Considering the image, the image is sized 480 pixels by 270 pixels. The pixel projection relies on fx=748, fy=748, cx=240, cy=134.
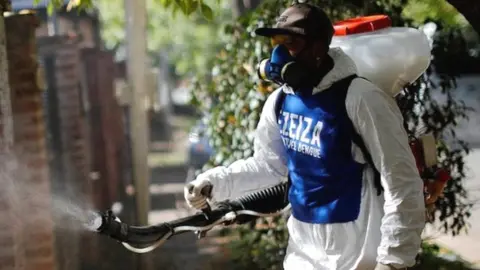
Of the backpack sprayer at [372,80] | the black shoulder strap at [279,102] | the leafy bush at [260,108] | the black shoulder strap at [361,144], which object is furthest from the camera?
the leafy bush at [260,108]

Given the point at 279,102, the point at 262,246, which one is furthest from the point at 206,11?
the point at 262,246

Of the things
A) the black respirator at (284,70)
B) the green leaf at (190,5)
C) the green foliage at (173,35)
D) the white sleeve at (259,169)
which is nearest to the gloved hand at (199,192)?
the white sleeve at (259,169)

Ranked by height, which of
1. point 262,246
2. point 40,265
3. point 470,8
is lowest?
point 262,246

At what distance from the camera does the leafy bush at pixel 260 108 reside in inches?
190

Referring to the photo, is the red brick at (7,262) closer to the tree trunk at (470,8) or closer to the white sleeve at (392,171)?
the white sleeve at (392,171)

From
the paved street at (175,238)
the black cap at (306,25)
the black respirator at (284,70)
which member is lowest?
the paved street at (175,238)

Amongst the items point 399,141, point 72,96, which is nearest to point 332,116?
point 399,141

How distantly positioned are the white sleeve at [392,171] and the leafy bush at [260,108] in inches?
82.9

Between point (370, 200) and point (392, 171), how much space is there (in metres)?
0.22

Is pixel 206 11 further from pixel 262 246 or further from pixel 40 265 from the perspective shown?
pixel 262 246

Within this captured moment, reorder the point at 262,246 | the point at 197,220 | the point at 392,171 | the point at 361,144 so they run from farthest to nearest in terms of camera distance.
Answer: the point at 262,246
the point at 197,220
the point at 361,144
the point at 392,171

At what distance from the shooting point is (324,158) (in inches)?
106

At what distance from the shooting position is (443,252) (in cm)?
582

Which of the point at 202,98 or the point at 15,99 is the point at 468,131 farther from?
the point at 15,99
